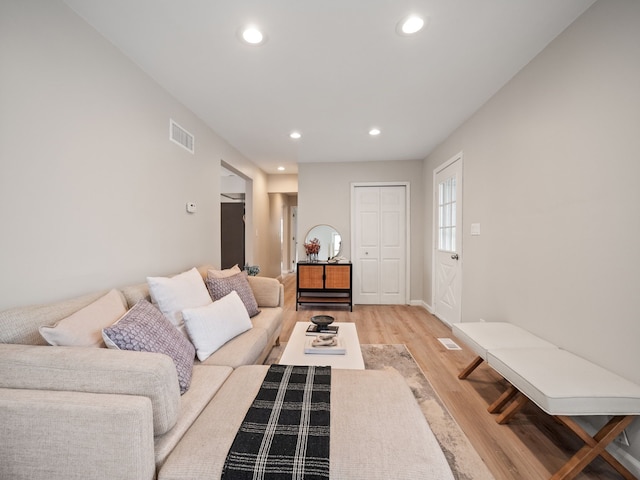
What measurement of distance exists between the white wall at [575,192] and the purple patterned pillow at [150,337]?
2194 mm

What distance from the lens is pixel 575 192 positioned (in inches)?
67.6

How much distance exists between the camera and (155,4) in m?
1.56

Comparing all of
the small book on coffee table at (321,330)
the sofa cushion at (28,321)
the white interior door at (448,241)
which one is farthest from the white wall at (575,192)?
the sofa cushion at (28,321)

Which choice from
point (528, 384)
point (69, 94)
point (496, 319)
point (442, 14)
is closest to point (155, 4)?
point (69, 94)

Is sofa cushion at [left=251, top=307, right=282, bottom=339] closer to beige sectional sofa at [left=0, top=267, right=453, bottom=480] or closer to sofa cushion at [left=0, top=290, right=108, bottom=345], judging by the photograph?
beige sectional sofa at [left=0, top=267, right=453, bottom=480]

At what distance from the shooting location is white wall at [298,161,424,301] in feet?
15.7

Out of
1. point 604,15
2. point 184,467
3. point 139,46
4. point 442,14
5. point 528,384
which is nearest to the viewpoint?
point 184,467

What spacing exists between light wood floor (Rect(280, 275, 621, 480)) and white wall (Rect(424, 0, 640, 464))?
0.37 m

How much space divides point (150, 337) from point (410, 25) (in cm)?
222

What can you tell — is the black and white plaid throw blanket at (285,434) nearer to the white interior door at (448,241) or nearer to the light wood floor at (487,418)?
the light wood floor at (487,418)

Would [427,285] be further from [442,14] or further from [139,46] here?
[139,46]

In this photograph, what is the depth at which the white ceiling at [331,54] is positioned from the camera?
1603 mm

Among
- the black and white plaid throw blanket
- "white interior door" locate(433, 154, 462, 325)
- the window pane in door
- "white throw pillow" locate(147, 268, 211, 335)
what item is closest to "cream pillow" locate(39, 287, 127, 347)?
"white throw pillow" locate(147, 268, 211, 335)

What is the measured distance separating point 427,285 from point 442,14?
3.67 metres
